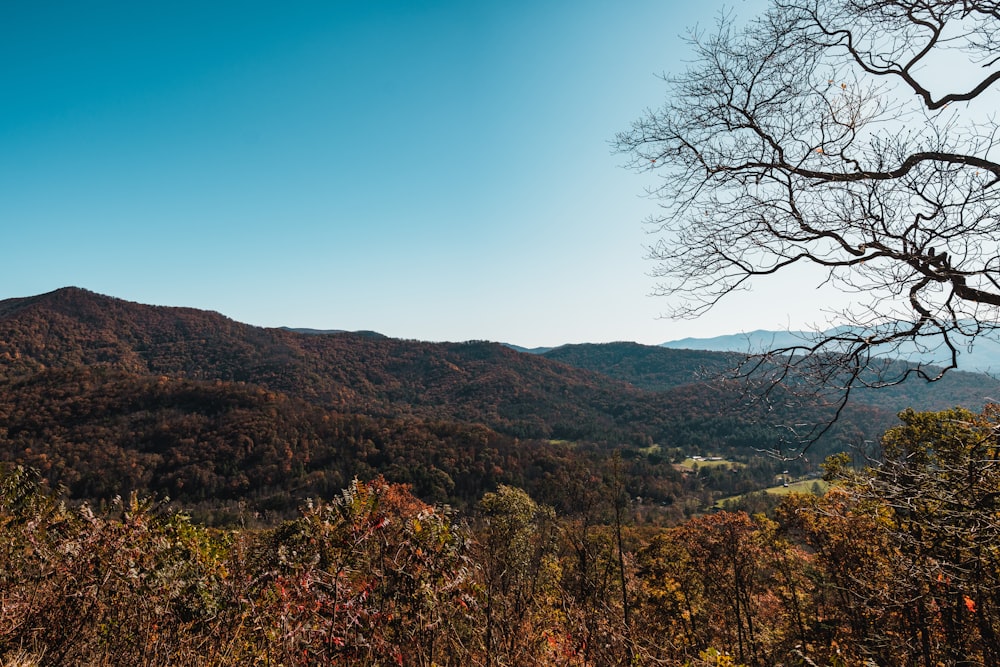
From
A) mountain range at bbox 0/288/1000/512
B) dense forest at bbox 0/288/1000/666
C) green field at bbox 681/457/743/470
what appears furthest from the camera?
green field at bbox 681/457/743/470

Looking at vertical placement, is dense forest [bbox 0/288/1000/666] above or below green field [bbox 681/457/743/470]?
above

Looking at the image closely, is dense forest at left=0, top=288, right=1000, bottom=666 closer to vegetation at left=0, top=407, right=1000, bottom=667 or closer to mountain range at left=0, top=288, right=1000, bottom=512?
vegetation at left=0, top=407, right=1000, bottom=667

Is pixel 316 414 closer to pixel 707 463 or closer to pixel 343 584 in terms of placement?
pixel 707 463

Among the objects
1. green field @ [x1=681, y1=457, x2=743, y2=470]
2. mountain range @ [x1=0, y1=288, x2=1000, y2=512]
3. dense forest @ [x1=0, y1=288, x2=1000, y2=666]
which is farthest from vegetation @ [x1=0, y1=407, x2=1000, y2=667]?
green field @ [x1=681, y1=457, x2=743, y2=470]

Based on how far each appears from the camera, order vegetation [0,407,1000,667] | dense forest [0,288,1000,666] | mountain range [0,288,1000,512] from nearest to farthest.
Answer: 1. vegetation [0,407,1000,667]
2. dense forest [0,288,1000,666]
3. mountain range [0,288,1000,512]

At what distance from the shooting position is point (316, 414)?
254 feet

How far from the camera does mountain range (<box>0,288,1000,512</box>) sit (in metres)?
57.7

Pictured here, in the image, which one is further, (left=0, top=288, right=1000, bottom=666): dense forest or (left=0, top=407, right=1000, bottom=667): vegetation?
(left=0, top=288, right=1000, bottom=666): dense forest

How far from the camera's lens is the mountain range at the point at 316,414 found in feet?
189

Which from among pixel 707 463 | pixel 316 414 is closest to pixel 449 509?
pixel 316 414

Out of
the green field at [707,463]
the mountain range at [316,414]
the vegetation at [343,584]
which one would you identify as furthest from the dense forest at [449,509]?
the green field at [707,463]

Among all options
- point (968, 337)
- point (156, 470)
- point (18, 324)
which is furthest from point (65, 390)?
point (968, 337)

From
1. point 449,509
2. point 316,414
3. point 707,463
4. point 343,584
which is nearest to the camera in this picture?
point 343,584

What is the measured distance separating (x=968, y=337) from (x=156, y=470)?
78293 mm
